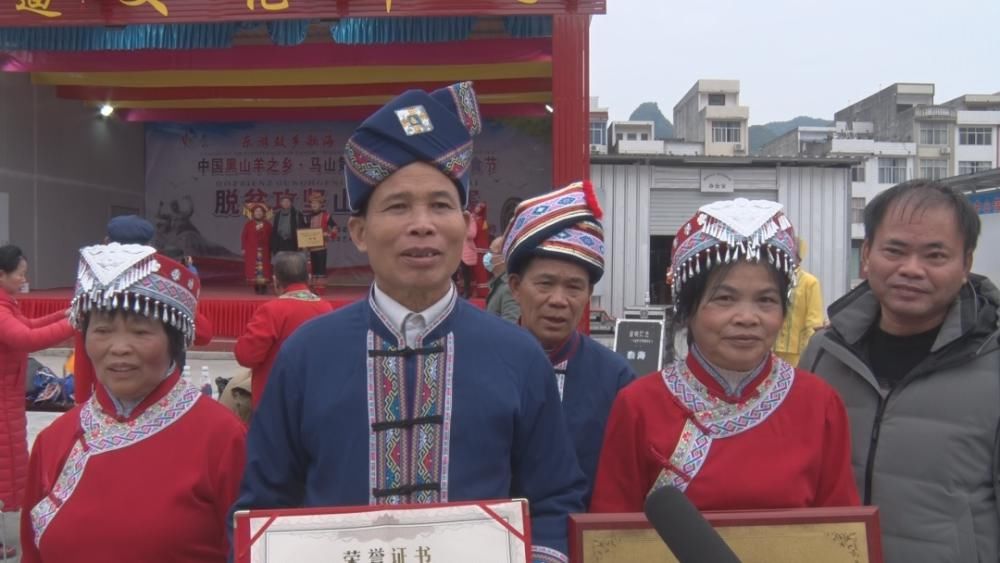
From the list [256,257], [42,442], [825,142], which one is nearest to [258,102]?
[256,257]

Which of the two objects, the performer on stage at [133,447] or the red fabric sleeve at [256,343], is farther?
the red fabric sleeve at [256,343]

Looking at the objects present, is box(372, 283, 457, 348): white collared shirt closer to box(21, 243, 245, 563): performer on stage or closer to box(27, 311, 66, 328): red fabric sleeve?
box(21, 243, 245, 563): performer on stage

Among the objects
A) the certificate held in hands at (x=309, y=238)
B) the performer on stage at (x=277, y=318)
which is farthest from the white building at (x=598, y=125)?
the performer on stage at (x=277, y=318)

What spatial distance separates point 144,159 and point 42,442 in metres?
16.8

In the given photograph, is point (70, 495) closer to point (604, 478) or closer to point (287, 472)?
point (287, 472)

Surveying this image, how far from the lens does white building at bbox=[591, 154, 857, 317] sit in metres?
13.4

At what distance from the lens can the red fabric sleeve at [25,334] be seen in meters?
3.93

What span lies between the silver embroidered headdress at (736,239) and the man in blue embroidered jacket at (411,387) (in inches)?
17.0

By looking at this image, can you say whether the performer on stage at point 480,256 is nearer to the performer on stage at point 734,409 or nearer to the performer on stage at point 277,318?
the performer on stage at point 277,318

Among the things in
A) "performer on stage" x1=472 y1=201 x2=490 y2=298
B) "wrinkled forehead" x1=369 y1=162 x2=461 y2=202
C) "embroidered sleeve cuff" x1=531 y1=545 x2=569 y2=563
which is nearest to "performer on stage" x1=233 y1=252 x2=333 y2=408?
"wrinkled forehead" x1=369 y1=162 x2=461 y2=202

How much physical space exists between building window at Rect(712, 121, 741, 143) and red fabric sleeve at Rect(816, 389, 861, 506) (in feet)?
147

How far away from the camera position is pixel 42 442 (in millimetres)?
1900

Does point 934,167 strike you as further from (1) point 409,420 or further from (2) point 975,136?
(1) point 409,420

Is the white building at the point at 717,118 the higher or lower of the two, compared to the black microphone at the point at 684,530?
higher
